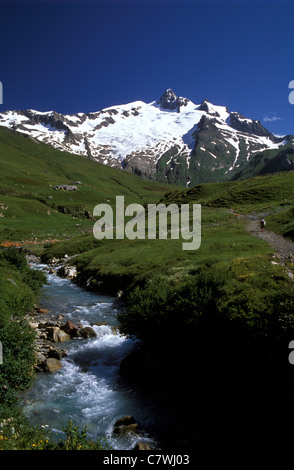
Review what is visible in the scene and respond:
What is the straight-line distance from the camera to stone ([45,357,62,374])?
17438 millimetres

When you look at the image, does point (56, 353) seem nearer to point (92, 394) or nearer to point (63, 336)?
point (63, 336)

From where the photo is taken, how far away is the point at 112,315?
2809 centimetres

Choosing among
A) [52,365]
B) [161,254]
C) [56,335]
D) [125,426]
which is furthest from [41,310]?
[161,254]

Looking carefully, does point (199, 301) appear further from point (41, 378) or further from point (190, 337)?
point (41, 378)

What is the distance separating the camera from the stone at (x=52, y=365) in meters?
17.4

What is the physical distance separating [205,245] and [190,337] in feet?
92.2

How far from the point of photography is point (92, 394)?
15.7 meters

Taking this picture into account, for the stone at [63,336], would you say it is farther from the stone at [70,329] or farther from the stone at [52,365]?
the stone at [52,365]

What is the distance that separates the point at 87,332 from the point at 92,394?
751 centimetres

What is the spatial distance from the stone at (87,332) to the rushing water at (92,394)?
0.51 meters
